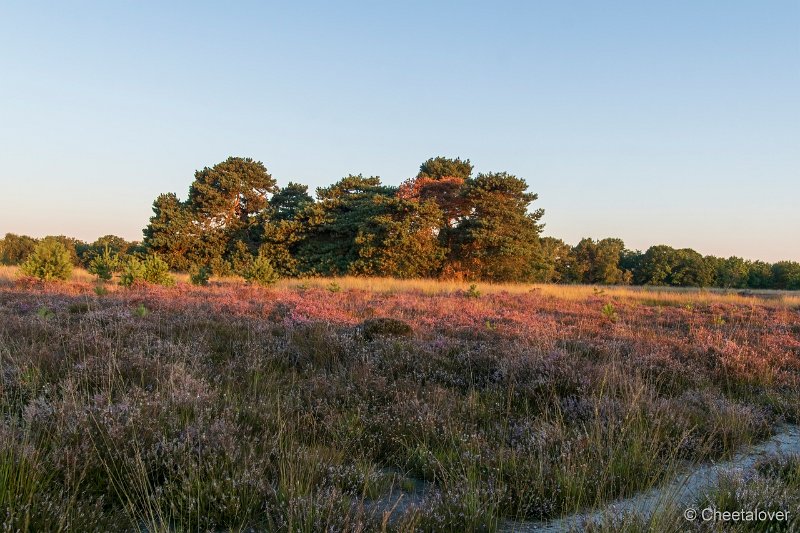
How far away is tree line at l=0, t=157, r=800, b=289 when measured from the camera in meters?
33.5

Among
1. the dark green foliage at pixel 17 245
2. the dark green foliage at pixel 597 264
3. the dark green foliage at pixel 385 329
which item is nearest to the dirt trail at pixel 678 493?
the dark green foliage at pixel 385 329

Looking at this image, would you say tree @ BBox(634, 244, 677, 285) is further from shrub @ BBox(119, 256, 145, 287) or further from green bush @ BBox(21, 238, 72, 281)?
green bush @ BBox(21, 238, 72, 281)

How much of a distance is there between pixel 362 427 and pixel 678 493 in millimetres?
2470

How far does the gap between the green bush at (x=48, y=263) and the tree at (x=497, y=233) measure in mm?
24246

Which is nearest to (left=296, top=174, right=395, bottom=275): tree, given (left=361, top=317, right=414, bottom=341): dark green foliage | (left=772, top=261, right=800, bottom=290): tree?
(left=361, top=317, right=414, bottom=341): dark green foliage

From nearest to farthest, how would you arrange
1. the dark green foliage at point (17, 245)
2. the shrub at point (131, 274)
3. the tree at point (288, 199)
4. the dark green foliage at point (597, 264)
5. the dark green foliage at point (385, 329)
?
the dark green foliage at point (385, 329)
the shrub at point (131, 274)
the tree at point (288, 199)
the dark green foliage at point (17, 245)
the dark green foliage at point (597, 264)

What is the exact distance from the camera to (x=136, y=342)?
686 cm

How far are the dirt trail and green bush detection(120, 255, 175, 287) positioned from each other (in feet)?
55.9

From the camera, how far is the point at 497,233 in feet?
109

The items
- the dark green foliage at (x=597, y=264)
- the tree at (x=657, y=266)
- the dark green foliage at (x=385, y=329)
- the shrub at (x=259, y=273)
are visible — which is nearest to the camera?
the dark green foliage at (x=385, y=329)

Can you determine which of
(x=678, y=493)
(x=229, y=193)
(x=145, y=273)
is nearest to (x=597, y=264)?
(x=229, y=193)

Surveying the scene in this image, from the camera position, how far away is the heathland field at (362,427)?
2.67 m

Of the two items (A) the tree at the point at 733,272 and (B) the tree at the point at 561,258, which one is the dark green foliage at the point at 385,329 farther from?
(A) the tree at the point at 733,272

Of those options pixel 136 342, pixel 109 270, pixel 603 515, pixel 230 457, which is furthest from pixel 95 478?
pixel 109 270
